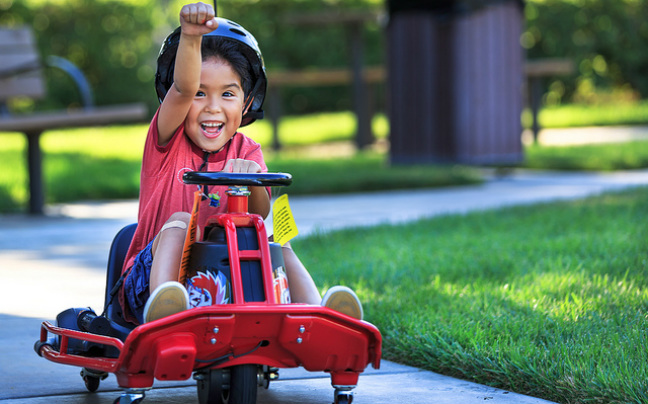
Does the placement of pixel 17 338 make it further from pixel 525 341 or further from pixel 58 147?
pixel 58 147

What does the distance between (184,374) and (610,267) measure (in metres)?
2.44

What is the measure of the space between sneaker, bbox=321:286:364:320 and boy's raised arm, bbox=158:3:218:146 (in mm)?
664

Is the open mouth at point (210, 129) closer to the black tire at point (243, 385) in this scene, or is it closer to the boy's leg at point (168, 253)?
the boy's leg at point (168, 253)

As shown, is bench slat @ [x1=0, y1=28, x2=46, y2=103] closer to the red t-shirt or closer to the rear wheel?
the red t-shirt

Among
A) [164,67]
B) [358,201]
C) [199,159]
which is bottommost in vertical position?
[358,201]

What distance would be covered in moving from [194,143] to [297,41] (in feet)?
45.7

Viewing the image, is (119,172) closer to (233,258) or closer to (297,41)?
(233,258)

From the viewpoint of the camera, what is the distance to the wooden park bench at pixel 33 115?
20.6 feet

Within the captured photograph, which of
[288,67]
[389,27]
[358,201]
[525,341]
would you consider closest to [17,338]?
[525,341]

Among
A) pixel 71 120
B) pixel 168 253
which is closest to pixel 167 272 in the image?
pixel 168 253

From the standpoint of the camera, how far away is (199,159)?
2875 millimetres

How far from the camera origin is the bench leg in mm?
6656

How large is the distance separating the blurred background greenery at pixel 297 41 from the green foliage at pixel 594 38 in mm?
18

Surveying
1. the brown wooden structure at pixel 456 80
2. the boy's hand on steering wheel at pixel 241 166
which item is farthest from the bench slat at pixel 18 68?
the boy's hand on steering wheel at pixel 241 166
